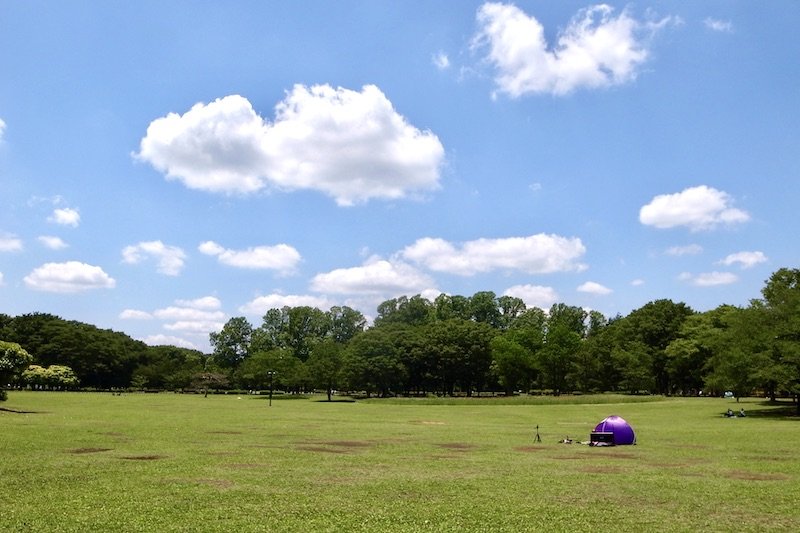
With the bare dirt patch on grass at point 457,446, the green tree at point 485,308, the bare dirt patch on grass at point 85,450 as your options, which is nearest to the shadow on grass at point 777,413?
the bare dirt patch on grass at point 457,446

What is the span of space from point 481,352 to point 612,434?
98.6 m

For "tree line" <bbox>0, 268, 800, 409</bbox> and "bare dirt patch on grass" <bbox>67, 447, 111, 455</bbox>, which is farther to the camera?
"tree line" <bbox>0, 268, 800, 409</bbox>

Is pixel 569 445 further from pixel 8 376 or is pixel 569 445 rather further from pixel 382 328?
pixel 382 328

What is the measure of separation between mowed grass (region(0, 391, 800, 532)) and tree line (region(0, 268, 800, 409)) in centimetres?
3059

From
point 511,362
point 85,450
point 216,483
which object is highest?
point 511,362

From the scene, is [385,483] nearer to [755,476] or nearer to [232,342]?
[755,476]

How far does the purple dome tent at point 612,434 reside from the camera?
3509 cm

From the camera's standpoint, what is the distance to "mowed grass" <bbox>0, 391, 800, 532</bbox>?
51.8 feet

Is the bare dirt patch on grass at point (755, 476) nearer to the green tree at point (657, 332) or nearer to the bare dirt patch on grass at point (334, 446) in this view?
the bare dirt patch on grass at point (334, 446)

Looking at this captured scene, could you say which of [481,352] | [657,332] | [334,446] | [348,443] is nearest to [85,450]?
[334,446]

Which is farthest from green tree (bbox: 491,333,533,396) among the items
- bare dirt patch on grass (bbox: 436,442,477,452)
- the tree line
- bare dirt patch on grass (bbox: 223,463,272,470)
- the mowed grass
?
bare dirt patch on grass (bbox: 223,463,272,470)

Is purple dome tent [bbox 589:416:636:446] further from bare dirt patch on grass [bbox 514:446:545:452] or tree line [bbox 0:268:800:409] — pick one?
tree line [bbox 0:268:800:409]

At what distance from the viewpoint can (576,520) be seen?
1606cm

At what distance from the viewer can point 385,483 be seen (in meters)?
21.3
